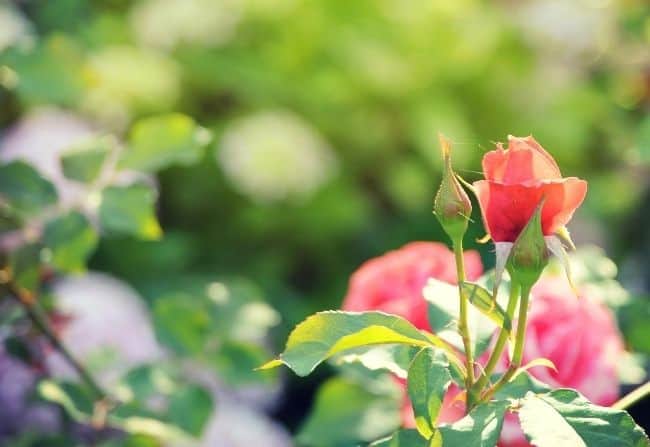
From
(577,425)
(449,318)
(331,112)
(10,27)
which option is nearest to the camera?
(577,425)

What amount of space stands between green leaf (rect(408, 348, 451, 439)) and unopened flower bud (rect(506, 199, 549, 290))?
2.4 inches

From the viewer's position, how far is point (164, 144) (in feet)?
2.24

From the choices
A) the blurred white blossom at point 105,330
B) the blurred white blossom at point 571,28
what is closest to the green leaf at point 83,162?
the blurred white blossom at point 105,330

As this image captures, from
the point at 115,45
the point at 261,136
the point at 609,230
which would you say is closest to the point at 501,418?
the point at 261,136

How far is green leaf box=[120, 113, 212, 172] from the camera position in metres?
0.67

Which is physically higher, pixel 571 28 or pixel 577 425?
pixel 577 425

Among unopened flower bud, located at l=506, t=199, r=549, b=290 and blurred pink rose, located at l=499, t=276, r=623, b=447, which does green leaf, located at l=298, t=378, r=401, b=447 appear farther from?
unopened flower bud, located at l=506, t=199, r=549, b=290

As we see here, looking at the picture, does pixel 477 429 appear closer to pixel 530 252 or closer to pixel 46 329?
pixel 530 252

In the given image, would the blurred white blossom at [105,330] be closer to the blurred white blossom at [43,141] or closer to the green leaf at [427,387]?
the blurred white blossom at [43,141]

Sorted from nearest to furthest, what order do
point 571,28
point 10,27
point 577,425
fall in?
point 577,425 → point 10,27 → point 571,28

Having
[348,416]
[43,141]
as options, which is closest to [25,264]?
[348,416]

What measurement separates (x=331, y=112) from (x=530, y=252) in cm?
144

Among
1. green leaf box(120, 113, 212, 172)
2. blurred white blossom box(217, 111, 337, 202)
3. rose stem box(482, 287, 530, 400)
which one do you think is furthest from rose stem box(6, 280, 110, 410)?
blurred white blossom box(217, 111, 337, 202)

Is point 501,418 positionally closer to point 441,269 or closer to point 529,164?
point 529,164
